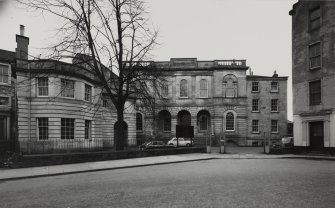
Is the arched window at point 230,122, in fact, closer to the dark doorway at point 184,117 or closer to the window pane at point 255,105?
the window pane at point 255,105

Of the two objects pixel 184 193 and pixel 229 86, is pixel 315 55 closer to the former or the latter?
pixel 229 86

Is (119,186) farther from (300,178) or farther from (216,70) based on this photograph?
(216,70)

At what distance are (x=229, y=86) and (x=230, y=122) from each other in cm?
556

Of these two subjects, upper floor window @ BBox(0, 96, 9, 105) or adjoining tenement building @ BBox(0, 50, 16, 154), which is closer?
adjoining tenement building @ BBox(0, 50, 16, 154)

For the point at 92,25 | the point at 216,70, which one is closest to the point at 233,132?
the point at 216,70

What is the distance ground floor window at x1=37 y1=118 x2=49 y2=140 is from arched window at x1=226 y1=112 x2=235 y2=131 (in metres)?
25.4

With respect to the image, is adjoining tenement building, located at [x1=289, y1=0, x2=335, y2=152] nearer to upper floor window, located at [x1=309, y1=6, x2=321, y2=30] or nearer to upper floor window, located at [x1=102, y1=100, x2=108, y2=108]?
upper floor window, located at [x1=309, y1=6, x2=321, y2=30]

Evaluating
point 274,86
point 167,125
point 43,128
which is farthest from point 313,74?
point 43,128

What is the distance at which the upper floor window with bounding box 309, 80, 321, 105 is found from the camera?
2017cm

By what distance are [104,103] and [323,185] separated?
26458 millimetres

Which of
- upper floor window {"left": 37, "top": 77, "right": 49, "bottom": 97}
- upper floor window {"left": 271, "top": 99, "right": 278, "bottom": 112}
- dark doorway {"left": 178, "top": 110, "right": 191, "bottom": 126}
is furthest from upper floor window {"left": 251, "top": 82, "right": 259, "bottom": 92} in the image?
upper floor window {"left": 37, "top": 77, "right": 49, "bottom": 97}

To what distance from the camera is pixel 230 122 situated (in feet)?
124

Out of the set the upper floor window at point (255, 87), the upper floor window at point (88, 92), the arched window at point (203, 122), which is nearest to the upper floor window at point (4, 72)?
the upper floor window at point (88, 92)

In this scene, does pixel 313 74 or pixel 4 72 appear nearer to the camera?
pixel 313 74
